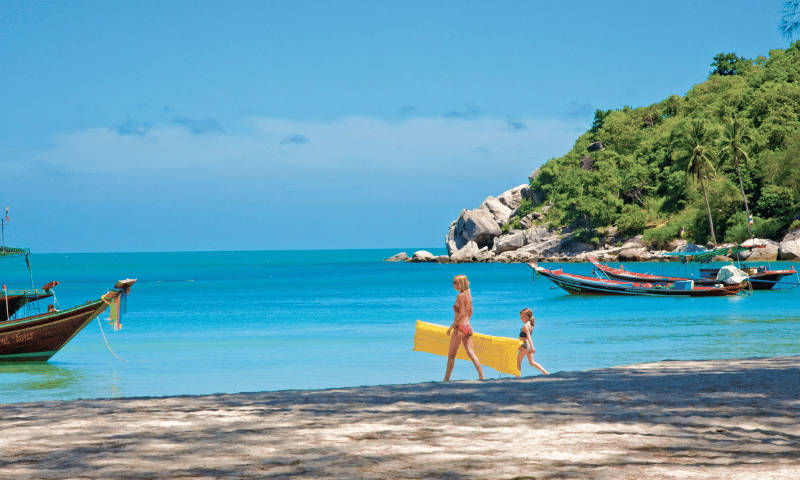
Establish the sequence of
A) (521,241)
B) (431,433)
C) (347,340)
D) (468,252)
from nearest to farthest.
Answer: (431,433)
(347,340)
(521,241)
(468,252)

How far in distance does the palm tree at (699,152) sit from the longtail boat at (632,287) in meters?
32.4

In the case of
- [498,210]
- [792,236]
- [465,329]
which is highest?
[498,210]

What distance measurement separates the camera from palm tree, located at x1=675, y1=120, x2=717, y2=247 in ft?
253

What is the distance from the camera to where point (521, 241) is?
114 meters

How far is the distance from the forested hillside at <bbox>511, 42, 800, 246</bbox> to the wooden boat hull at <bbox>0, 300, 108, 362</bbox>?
221 feet

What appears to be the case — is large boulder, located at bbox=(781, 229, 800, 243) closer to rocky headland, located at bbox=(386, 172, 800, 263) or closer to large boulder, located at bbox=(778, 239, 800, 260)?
large boulder, located at bbox=(778, 239, 800, 260)

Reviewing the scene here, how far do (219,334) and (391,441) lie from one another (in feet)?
91.3

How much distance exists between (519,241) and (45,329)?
319 ft

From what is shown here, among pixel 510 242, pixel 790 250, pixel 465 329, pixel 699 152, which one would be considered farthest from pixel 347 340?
pixel 510 242

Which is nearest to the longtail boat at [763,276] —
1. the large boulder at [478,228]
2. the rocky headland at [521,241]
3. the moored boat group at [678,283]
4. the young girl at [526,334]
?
the moored boat group at [678,283]

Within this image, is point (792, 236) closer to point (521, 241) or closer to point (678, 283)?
point (678, 283)

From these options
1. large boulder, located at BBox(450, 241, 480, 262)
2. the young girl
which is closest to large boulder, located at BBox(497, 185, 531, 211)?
large boulder, located at BBox(450, 241, 480, 262)

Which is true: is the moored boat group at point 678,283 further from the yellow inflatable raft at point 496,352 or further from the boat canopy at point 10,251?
the yellow inflatable raft at point 496,352

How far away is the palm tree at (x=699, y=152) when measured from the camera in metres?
77.2
